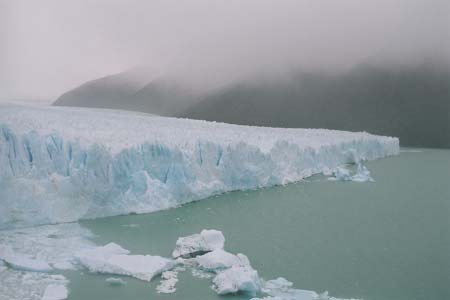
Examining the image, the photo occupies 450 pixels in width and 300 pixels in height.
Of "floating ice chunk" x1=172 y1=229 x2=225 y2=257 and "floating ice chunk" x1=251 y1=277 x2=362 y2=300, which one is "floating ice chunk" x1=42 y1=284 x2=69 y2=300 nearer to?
"floating ice chunk" x1=172 y1=229 x2=225 y2=257

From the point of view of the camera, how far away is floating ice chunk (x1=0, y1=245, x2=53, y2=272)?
4.87 metres

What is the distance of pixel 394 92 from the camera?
125ft

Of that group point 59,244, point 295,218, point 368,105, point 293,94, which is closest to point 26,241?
point 59,244

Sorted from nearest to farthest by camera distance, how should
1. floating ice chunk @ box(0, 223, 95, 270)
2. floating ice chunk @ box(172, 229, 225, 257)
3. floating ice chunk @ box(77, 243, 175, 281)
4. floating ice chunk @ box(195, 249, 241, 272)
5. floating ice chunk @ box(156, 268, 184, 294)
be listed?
1. floating ice chunk @ box(156, 268, 184, 294)
2. floating ice chunk @ box(77, 243, 175, 281)
3. floating ice chunk @ box(195, 249, 241, 272)
4. floating ice chunk @ box(0, 223, 95, 270)
5. floating ice chunk @ box(172, 229, 225, 257)

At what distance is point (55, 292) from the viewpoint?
14.1ft

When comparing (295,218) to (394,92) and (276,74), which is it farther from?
(276,74)

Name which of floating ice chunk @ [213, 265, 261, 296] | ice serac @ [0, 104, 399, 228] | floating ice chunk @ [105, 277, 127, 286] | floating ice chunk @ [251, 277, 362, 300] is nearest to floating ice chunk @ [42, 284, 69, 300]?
floating ice chunk @ [105, 277, 127, 286]

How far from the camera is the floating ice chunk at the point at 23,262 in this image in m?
4.87

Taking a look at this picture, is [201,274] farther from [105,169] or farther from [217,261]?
[105,169]

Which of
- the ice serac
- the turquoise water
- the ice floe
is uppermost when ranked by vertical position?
the ice serac

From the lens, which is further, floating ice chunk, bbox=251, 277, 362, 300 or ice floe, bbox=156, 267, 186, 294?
ice floe, bbox=156, 267, 186, 294

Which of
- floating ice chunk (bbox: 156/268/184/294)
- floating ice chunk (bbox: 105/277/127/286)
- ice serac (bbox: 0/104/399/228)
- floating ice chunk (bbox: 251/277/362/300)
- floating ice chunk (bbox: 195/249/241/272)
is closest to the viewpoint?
floating ice chunk (bbox: 251/277/362/300)

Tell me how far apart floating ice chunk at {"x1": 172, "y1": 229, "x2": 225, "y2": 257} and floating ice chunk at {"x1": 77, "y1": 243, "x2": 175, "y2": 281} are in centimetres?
32

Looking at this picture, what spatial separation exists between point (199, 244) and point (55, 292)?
5.84 feet
